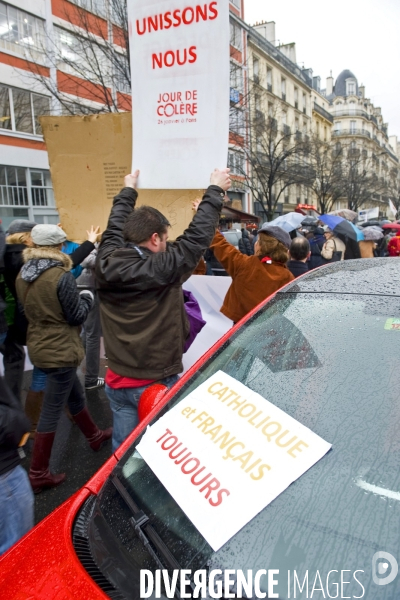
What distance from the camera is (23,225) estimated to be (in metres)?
4.29

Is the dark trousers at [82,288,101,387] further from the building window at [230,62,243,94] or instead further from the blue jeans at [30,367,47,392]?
the building window at [230,62,243,94]

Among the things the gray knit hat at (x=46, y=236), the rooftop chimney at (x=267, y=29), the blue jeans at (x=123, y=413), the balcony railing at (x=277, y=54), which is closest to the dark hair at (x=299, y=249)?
the gray knit hat at (x=46, y=236)

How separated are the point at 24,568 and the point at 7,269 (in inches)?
104

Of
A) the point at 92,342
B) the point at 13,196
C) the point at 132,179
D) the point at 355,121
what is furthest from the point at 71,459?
the point at 355,121

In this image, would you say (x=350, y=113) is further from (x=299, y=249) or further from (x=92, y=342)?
(x=92, y=342)

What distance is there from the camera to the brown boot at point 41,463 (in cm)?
312

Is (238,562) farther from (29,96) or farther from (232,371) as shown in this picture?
(29,96)

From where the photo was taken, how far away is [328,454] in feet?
4.10

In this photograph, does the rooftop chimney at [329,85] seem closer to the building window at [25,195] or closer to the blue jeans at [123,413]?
the building window at [25,195]

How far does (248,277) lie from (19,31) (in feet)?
67.0

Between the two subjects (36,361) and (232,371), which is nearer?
(232,371)

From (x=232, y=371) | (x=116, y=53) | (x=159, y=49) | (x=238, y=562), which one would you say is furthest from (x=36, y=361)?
(x=116, y=53)

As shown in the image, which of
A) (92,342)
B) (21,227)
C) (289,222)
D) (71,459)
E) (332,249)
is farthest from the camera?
(289,222)

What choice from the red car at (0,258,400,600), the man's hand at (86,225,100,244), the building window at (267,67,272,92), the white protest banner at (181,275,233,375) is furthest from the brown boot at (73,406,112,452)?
the building window at (267,67,272,92)
